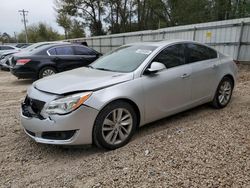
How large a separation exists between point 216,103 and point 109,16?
33.1 m

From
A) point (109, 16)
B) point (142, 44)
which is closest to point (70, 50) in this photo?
point (142, 44)

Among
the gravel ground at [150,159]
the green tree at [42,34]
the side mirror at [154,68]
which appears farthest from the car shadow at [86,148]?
the green tree at [42,34]

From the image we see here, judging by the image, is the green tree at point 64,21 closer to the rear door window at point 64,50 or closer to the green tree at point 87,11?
the green tree at point 87,11

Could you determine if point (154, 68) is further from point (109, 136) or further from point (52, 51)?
point (52, 51)

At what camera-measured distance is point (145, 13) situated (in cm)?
3167

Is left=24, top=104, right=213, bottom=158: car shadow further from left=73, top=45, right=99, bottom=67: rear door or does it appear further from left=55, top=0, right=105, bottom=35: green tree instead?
left=55, top=0, right=105, bottom=35: green tree

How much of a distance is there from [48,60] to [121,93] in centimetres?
619

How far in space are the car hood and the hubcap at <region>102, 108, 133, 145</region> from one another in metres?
0.41

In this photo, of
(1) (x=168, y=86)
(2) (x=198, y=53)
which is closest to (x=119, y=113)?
(1) (x=168, y=86)

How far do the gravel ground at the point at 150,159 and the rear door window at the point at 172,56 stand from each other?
3.36 feet

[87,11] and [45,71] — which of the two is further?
[87,11]

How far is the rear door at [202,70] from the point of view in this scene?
4164 mm

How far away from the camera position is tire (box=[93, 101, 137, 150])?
3037mm

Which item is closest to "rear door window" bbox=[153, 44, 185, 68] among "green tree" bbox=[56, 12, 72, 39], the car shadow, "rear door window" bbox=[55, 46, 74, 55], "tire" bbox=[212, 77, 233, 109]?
the car shadow
